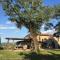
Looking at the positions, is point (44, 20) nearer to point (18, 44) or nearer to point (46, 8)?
point (46, 8)

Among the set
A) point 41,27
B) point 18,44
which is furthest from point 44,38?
point 41,27

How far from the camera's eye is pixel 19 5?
4509cm

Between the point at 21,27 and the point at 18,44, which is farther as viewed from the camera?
the point at 18,44

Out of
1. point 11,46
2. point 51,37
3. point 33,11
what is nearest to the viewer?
point 33,11

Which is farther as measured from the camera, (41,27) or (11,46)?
(11,46)

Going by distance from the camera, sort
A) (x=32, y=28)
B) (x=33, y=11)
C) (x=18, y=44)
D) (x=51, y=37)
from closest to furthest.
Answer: (x=33, y=11)
(x=32, y=28)
(x=18, y=44)
(x=51, y=37)

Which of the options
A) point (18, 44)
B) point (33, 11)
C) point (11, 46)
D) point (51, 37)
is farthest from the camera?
point (51, 37)

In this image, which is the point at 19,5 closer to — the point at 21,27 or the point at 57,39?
the point at 21,27

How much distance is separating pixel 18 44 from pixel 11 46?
12.9 feet

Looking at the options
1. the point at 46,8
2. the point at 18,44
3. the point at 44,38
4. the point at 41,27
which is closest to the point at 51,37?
the point at 44,38

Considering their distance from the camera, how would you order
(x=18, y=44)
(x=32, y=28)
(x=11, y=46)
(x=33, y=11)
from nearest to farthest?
(x=33, y=11)
(x=32, y=28)
(x=11, y=46)
(x=18, y=44)

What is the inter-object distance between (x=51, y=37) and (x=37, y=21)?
66.3 ft

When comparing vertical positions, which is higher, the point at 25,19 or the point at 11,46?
the point at 25,19

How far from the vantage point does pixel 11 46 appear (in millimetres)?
55500
